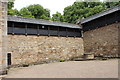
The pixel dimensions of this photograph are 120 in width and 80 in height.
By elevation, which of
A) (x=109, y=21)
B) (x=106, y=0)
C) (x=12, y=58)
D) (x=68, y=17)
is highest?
(x=106, y=0)

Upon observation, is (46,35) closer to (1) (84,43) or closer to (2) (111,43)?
(1) (84,43)

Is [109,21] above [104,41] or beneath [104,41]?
above

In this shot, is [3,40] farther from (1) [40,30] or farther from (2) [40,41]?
(1) [40,30]

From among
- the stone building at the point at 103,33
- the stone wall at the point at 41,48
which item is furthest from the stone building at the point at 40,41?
the stone building at the point at 103,33

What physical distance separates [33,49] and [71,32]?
6.43 meters

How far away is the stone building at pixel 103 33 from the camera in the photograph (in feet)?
52.9

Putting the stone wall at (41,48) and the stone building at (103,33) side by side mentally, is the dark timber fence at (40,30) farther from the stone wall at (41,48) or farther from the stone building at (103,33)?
the stone building at (103,33)

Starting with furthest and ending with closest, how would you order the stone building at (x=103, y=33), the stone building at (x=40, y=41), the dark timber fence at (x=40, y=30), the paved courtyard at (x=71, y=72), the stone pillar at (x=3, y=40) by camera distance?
the stone building at (x=103, y=33) → the dark timber fence at (x=40, y=30) → the stone building at (x=40, y=41) → the stone pillar at (x=3, y=40) → the paved courtyard at (x=71, y=72)

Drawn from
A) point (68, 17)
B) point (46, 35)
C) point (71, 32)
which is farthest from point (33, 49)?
point (68, 17)

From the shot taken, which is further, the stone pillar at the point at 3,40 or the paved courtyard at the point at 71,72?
the stone pillar at the point at 3,40

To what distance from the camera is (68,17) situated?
33344 mm

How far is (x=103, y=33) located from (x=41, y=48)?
27.8 feet

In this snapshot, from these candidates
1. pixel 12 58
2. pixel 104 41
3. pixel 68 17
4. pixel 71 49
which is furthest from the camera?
pixel 68 17

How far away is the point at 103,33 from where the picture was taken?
1756 cm
